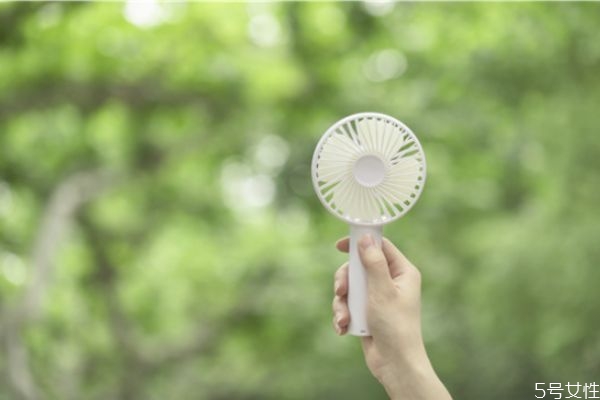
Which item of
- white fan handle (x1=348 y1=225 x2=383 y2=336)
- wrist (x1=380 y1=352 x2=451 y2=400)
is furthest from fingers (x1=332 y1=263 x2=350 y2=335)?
wrist (x1=380 y1=352 x2=451 y2=400)

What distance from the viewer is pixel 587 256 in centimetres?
585

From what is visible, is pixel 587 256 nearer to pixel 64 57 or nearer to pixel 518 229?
pixel 518 229

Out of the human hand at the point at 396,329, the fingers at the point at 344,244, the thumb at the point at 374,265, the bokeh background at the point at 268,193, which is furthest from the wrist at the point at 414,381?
the bokeh background at the point at 268,193

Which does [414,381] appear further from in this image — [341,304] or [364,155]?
[364,155]

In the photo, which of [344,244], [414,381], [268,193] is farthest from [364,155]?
[268,193]

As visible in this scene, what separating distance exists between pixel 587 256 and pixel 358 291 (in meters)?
4.85

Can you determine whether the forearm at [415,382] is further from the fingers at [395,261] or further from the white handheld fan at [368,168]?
the white handheld fan at [368,168]

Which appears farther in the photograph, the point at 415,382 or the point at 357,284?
the point at 357,284

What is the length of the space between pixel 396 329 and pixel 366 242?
149 millimetres

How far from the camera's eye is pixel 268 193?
32.2 feet

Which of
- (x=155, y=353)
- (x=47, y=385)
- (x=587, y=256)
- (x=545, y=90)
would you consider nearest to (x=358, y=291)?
(x=587, y=256)

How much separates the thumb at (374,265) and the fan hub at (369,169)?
0.16m

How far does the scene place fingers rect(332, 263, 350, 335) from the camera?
1.38m

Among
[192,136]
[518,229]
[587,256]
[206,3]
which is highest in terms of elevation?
[192,136]
